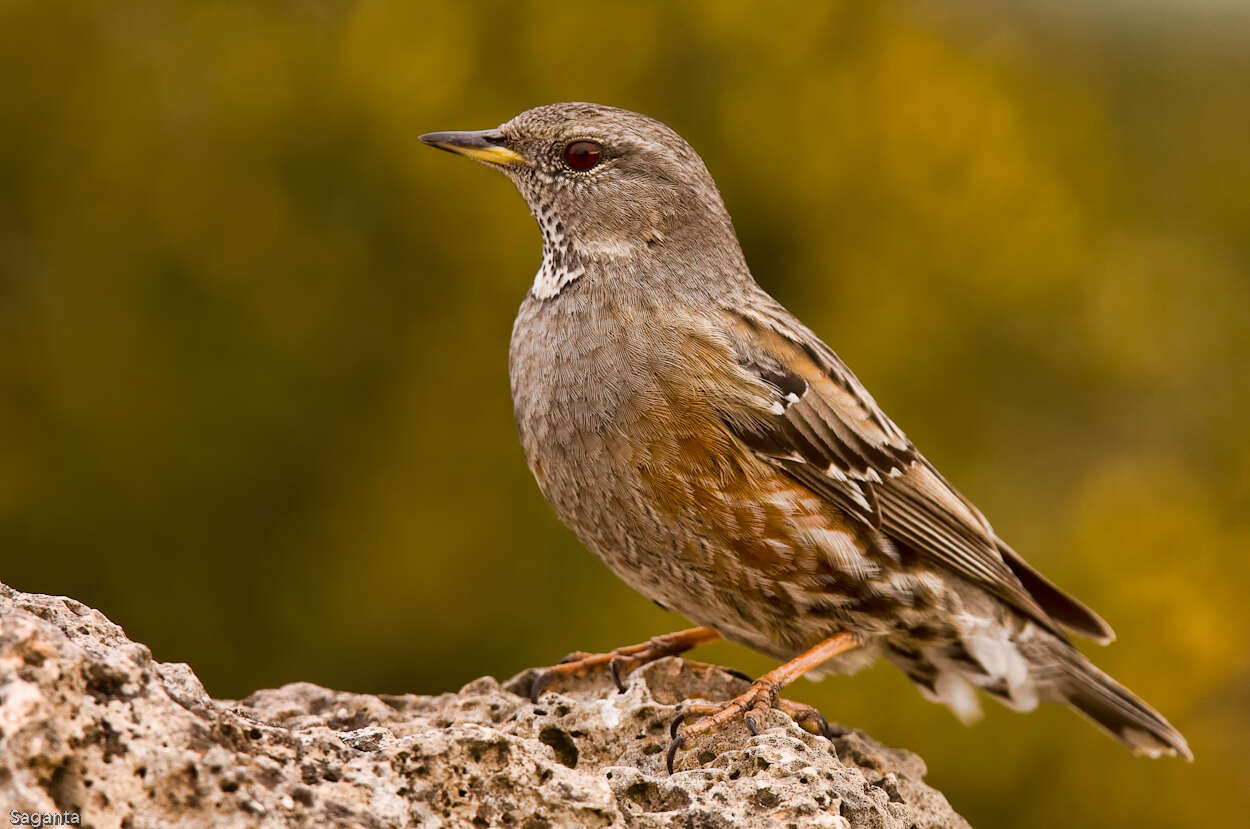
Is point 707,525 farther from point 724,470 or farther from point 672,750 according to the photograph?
point 672,750

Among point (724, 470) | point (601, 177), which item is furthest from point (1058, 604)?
point (601, 177)

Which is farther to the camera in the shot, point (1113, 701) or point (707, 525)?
point (1113, 701)

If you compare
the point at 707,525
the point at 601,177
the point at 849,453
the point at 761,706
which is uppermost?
the point at 601,177

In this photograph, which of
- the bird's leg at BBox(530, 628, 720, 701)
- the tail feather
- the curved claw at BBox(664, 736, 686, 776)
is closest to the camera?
the curved claw at BBox(664, 736, 686, 776)

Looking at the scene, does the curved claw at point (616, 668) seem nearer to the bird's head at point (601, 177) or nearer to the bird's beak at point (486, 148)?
the bird's head at point (601, 177)

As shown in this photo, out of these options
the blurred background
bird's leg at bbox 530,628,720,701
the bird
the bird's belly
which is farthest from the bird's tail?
the blurred background

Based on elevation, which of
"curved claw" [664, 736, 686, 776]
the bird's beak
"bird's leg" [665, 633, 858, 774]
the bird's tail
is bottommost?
"curved claw" [664, 736, 686, 776]

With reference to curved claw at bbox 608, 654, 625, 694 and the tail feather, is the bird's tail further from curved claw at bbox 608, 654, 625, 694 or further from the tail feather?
curved claw at bbox 608, 654, 625, 694

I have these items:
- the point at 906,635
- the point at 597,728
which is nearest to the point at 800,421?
the point at 906,635
